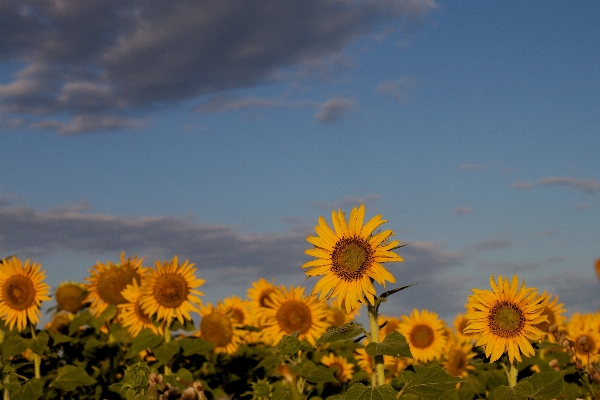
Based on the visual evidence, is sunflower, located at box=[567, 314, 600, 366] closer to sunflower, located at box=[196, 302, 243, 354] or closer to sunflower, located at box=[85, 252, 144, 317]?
sunflower, located at box=[196, 302, 243, 354]

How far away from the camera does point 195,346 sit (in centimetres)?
836

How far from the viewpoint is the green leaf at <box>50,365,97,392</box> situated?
8.48 metres

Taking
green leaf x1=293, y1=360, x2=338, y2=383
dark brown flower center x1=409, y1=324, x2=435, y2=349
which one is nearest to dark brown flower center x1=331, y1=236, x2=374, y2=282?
green leaf x1=293, y1=360, x2=338, y2=383

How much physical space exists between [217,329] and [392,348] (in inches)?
217

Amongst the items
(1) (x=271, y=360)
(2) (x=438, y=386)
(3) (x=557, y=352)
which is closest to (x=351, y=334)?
(2) (x=438, y=386)

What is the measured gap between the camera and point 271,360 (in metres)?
8.77

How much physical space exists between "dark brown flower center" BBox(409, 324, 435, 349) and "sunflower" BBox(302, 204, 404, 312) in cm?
681

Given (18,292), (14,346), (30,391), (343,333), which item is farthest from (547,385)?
(18,292)

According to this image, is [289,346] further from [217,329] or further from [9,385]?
[217,329]

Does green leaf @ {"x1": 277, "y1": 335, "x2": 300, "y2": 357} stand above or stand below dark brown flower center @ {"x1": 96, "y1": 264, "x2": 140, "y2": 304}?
below

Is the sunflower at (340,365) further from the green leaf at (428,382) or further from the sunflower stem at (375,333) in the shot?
the sunflower stem at (375,333)

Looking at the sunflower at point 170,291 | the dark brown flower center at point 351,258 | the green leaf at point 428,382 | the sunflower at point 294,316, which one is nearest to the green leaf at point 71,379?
the sunflower at point 170,291

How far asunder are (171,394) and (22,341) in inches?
203

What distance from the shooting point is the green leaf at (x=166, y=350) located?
26.7 ft
